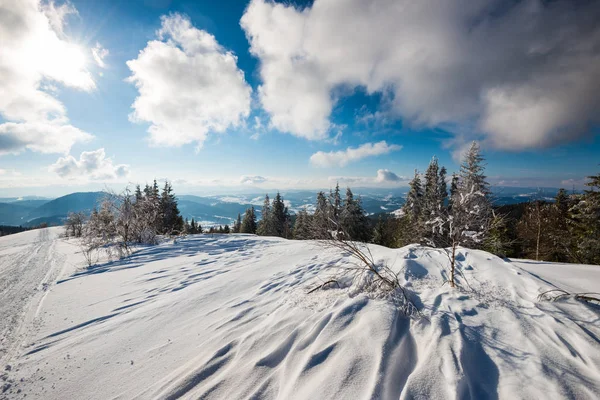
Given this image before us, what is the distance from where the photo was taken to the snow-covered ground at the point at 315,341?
113 inches

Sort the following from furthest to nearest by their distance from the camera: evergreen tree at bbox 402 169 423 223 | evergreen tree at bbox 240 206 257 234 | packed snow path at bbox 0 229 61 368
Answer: evergreen tree at bbox 240 206 257 234
evergreen tree at bbox 402 169 423 223
packed snow path at bbox 0 229 61 368

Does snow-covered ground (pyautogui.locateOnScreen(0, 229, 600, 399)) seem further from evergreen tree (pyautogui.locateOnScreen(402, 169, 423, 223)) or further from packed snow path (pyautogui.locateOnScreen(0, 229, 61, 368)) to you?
evergreen tree (pyautogui.locateOnScreen(402, 169, 423, 223))

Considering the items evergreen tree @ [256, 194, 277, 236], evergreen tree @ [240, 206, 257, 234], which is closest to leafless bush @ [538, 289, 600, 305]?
evergreen tree @ [256, 194, 277, 236]

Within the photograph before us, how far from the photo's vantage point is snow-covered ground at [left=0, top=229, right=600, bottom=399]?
113 inches

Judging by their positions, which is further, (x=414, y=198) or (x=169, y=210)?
(x=169, y=210)

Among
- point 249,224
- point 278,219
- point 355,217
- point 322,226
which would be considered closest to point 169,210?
point 249,224

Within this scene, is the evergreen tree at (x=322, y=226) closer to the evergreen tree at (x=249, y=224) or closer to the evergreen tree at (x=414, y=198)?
the evergreen tree at (x=414, y=198)

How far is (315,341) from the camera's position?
3615mm

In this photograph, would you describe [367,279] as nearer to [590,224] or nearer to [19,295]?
[19,295]

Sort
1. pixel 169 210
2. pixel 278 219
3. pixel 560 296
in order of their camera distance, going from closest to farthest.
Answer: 1. pixel 560 296
2. pixel 169 210
3. pixel 278 219

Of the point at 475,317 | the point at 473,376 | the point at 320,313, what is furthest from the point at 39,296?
the point at 475,317

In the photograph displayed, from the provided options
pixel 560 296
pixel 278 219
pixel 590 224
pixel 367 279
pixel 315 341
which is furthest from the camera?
pixel 278 219

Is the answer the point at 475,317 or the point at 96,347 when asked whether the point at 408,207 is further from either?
the point at 96,347

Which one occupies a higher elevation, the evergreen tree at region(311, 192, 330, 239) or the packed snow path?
the evergreen tree at region(311, 192, 330, 239)
